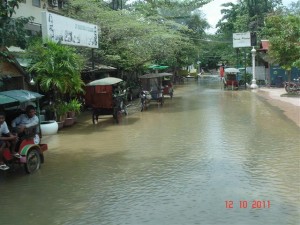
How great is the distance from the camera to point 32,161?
8.95m

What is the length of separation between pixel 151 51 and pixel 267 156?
51.8ft

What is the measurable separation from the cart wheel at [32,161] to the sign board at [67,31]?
23.3ft

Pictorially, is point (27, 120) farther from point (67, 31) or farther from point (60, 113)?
point (67, 31)

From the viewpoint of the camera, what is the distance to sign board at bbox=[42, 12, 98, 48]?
1501 cm

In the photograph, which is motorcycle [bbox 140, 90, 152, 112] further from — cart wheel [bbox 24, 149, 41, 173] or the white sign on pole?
the white sign on pole

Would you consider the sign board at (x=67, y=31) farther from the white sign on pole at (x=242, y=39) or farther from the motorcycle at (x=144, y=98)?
the white sign on pole at (x=242, y=39)

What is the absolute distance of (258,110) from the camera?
19.6 m

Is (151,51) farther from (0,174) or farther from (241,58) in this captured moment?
(241,58)

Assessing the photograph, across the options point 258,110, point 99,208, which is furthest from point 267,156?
point 258,110

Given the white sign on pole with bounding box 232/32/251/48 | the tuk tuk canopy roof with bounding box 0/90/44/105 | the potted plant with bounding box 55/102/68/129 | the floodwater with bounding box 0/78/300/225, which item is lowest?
the floodwater with bounding box 0/78/300/225

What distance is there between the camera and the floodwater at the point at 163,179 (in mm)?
6133

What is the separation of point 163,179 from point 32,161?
3.09 m

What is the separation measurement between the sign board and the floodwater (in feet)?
13.0

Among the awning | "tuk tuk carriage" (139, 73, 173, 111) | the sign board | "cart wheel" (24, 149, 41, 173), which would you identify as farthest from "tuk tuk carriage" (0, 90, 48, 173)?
"tuk tuk carriage" (139, 73, 173, 111)
